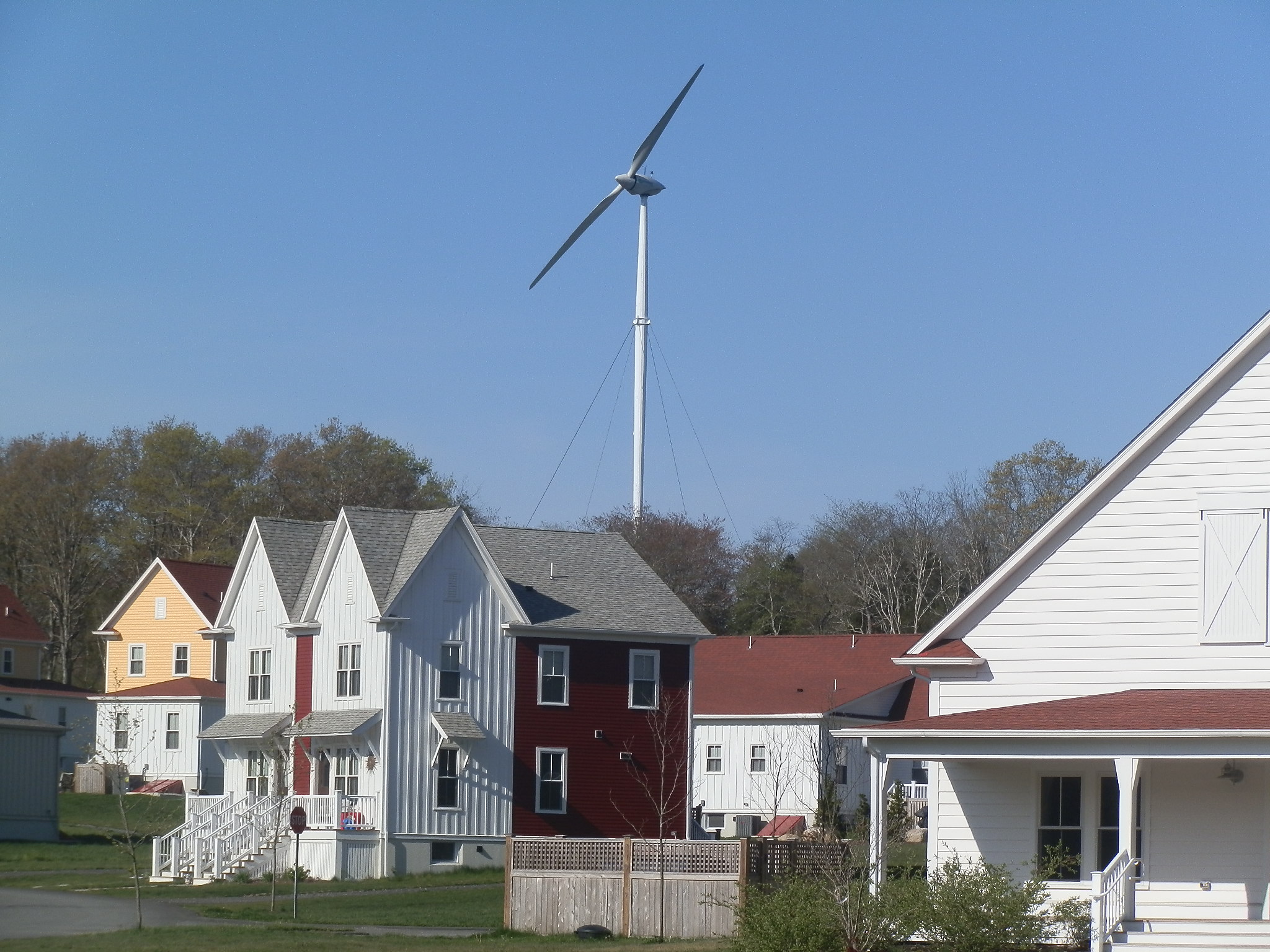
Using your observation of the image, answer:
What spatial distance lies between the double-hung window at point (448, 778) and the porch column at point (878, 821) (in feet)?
65.1

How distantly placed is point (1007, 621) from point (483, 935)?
948 centimetres

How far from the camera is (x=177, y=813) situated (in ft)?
174

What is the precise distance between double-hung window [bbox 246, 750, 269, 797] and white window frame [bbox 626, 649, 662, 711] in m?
9.67

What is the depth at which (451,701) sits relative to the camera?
4453 centimetres

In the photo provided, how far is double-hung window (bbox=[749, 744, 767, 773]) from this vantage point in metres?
56.1

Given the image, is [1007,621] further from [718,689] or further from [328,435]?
[328,435]

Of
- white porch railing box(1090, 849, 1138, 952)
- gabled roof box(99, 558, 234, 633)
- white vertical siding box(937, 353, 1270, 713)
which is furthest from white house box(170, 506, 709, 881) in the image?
white porch railing box(1090, 849, 1138, 952)

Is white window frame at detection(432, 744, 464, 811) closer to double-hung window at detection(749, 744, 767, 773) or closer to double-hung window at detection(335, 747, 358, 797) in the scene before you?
double-hung window at detection(335, 747, 358, 797)

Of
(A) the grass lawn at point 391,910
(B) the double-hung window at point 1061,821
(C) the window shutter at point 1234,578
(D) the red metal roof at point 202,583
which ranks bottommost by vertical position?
(A) the grass lawn at point 391,910

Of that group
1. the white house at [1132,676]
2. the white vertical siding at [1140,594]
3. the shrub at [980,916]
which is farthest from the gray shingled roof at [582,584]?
the shrub at [980,916]

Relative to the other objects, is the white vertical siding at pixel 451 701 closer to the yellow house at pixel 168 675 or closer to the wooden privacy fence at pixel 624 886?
the wooden privacy fence at pixel 624 886

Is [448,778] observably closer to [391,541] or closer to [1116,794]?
[391,541]

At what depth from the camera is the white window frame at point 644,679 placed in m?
47.1

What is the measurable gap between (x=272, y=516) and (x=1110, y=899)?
68.9 meters
